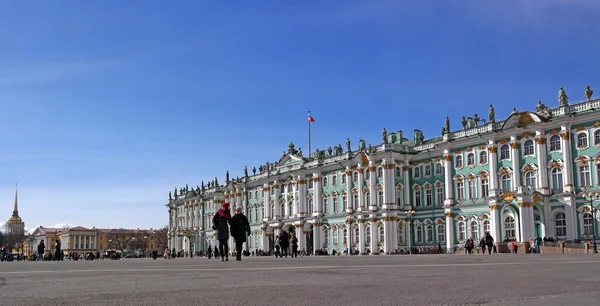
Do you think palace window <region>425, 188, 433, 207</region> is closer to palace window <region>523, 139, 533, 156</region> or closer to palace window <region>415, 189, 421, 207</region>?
palace window <region>415, 189, 421, 207</region>

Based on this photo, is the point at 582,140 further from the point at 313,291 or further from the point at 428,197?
the point at 313,291

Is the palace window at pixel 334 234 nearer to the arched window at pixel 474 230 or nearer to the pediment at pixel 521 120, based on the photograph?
the arched window at pixel 474 230

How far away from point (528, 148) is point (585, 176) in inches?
212

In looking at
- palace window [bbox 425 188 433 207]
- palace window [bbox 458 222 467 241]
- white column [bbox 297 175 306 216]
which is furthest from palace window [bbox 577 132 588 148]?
white column [bbox 297 175 306 216]

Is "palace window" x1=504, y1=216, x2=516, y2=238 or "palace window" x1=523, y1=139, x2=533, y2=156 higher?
"palace window" x1=523, y1=139, x2=533, y2=156

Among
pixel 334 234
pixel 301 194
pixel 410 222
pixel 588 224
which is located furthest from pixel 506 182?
pixel 301 194

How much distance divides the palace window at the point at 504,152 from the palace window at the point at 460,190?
5426 mm

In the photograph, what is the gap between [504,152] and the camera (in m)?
55.4

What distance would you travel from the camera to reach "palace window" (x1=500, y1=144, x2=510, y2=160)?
181ft

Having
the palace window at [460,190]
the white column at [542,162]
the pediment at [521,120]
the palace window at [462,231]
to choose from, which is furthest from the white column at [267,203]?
the white column at [542,162]

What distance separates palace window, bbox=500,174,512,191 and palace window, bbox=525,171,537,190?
1.70 meters

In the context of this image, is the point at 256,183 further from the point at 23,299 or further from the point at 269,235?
the point at 23,299

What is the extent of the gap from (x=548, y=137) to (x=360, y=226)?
23550 mm

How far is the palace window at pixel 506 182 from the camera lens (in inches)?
2153
